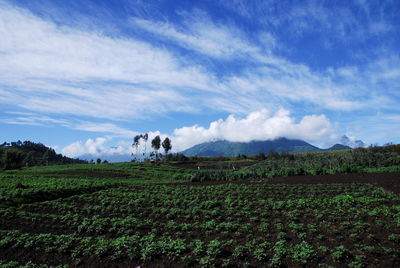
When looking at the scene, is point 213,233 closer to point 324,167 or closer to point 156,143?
point 324,167

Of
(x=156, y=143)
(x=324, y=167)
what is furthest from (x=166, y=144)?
(x=324, y=167)

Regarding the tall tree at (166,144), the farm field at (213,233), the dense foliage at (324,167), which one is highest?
the tall tree at (166,144)

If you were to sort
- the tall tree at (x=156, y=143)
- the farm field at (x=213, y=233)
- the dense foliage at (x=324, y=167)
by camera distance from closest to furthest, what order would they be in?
the farm field at (x=213, y=233) → the dense foliage at (x=324, y=167) → the tall tree at (x=156, y=143)

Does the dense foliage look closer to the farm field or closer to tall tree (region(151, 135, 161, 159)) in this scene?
the farm field

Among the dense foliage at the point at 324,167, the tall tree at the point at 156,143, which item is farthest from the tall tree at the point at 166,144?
the dense foliage at the point at 324,167

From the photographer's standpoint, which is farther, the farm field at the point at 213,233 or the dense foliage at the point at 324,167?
the dense foliage at the point at 324,167

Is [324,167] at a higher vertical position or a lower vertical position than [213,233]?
higher

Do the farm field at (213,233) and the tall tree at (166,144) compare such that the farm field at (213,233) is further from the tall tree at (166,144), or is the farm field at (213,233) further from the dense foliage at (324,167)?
the tall tree at (166,144)

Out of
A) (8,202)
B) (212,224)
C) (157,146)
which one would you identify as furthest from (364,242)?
(157,146)

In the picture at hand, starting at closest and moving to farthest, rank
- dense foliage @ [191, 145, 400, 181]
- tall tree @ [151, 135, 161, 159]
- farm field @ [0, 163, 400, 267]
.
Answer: farm field @ [0, 163, 400, 267]
dense foliage @ [191, 145, 400, 181]
tall tree @ [151, 135, 161, 159]

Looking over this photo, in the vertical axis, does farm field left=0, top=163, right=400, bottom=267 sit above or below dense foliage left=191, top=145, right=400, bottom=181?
below

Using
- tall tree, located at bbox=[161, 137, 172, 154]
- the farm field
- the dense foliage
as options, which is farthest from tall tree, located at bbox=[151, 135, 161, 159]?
the farm field

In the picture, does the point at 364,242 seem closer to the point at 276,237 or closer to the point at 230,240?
the point at 276,237

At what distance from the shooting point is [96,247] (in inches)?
378
